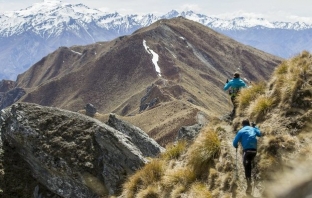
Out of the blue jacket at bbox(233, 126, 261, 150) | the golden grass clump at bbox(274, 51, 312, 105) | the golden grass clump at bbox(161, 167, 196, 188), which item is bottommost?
the golden grass clump at bbox(161, 167, 196, 188)

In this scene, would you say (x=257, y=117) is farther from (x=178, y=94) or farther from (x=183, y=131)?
(x=178, y=94)

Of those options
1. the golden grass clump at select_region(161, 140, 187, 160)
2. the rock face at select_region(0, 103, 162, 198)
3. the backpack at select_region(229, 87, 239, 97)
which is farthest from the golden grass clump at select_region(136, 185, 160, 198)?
the backpack at select_region(229, 87, 239, 97)

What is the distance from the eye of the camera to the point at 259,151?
13281 millimetres

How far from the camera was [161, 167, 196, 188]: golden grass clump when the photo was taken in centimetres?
1456

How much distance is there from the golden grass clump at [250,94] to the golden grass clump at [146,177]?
4949mm

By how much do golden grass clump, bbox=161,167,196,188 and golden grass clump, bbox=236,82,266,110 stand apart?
4.54m

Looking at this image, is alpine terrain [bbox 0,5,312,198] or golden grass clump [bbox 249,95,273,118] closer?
alpine terrain [bbox 0,5,312,198]

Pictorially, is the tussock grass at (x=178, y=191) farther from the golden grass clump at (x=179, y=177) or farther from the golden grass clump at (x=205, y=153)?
the golden grass clump at (x=205, y=153)

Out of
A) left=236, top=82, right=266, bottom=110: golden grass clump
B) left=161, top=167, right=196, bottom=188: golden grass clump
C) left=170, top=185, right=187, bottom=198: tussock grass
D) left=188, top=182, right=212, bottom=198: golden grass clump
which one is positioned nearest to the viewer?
left=188, top=182, right=212, bottom=198: golden grass clump

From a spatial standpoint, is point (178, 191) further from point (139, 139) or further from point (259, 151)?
point (139, 139)

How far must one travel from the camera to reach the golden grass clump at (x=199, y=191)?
1298 cm

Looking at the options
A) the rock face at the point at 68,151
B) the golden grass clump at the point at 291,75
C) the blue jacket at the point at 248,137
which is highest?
the golden grass clump at the point at 291,75

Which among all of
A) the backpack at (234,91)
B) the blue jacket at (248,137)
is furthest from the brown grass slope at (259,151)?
the backpack at (234,91)

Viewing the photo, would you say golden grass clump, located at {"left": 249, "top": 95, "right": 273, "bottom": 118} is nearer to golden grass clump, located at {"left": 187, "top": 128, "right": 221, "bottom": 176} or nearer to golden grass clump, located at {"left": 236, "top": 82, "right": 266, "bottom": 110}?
golden grass clump, located at {"left": 236, "top": 82, "right": 266, "bottom": 110}
